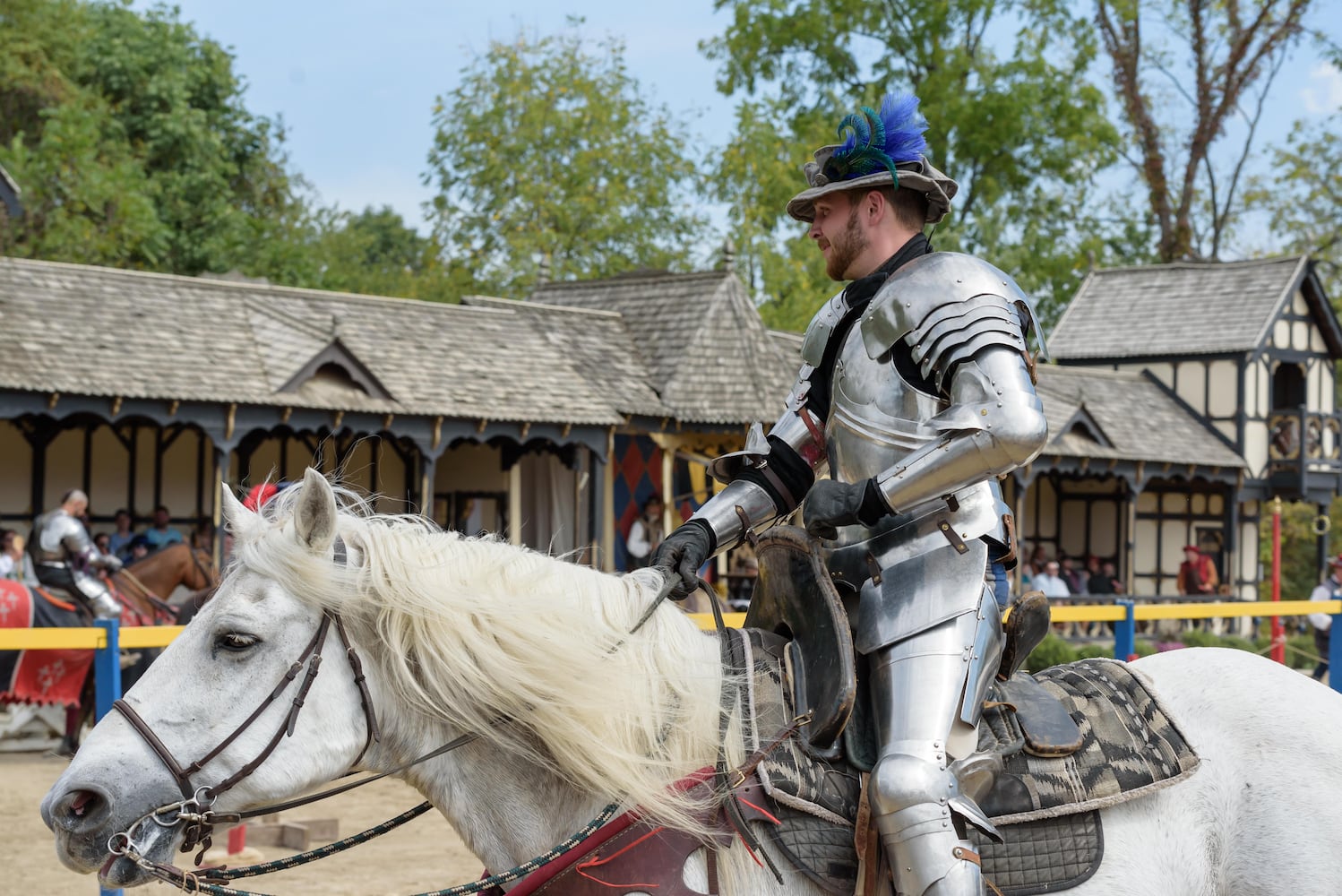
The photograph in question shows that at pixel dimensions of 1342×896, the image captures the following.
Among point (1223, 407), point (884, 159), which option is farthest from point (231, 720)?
point (1223, 407)

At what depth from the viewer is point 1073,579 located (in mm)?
23406

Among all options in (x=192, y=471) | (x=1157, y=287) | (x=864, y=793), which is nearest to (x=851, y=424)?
(x=864, y=793)

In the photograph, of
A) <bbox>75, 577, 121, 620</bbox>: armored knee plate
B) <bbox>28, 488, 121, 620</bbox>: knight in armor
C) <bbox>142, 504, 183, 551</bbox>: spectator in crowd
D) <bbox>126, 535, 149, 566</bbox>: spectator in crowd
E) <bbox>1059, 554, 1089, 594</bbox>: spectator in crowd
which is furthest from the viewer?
<bbox>1059, 554, 1089, 594</bbox>: spectator in crowd

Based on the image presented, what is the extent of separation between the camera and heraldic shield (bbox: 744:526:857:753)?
9.21 ft

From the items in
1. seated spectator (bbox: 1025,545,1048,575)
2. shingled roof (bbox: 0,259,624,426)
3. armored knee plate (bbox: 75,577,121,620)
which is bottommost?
seated spectator (bbox: 1025,545,1048,575)

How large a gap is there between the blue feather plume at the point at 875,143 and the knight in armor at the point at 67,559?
9.05 metres

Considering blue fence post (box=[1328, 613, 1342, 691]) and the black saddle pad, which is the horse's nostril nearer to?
the black saddle pad

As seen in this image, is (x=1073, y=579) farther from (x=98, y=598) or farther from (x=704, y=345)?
(x=98, y=598)

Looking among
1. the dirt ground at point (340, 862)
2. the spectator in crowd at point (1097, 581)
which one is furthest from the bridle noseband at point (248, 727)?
the spectator in crowd at point (1097, 581)

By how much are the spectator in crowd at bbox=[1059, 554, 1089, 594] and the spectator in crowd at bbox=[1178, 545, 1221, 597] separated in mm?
1506

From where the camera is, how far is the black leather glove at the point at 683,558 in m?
3.00

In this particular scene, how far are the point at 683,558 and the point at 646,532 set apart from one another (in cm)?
1462

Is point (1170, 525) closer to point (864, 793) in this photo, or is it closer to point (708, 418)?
point (708, 418)

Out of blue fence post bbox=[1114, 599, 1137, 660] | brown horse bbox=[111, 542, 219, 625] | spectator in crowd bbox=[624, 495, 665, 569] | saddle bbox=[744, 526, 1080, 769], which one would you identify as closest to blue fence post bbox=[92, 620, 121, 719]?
saddle bbox=[744, 526, 1080, 769]
